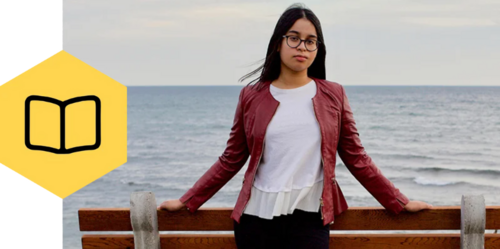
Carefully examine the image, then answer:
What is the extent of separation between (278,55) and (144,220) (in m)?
1.05

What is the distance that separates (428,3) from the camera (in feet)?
141

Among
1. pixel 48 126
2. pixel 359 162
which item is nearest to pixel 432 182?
pixel 48 126

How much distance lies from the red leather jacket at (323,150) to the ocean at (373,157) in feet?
23.6

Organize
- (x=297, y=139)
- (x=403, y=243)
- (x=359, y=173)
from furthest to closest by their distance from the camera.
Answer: (x=403, y=243) → (x=359, y=173) → (x=297, y=139)

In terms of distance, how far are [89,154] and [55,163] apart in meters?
4.64

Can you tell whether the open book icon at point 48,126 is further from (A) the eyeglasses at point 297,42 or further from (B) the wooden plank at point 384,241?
(A) the eyeglasses at point 297,42

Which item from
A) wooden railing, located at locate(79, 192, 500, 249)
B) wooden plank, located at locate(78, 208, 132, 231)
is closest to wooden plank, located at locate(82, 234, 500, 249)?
wooden railing, located at locate(79, 192, 500, 249)

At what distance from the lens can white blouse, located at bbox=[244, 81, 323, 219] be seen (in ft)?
7.92

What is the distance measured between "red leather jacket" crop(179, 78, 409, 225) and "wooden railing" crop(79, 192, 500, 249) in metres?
0.11

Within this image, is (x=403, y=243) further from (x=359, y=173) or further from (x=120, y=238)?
(x=120, y=238)

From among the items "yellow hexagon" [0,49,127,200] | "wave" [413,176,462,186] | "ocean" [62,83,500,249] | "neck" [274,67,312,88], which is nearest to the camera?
"neck" [274,67,312,88]

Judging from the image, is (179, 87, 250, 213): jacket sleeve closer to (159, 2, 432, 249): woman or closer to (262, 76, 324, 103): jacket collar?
(159, 2, 432, 249): woman

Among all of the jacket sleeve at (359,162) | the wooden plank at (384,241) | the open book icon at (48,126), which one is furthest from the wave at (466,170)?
the jacket sleeve at (359,162)

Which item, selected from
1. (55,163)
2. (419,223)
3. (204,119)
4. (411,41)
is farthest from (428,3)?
(419,223)
